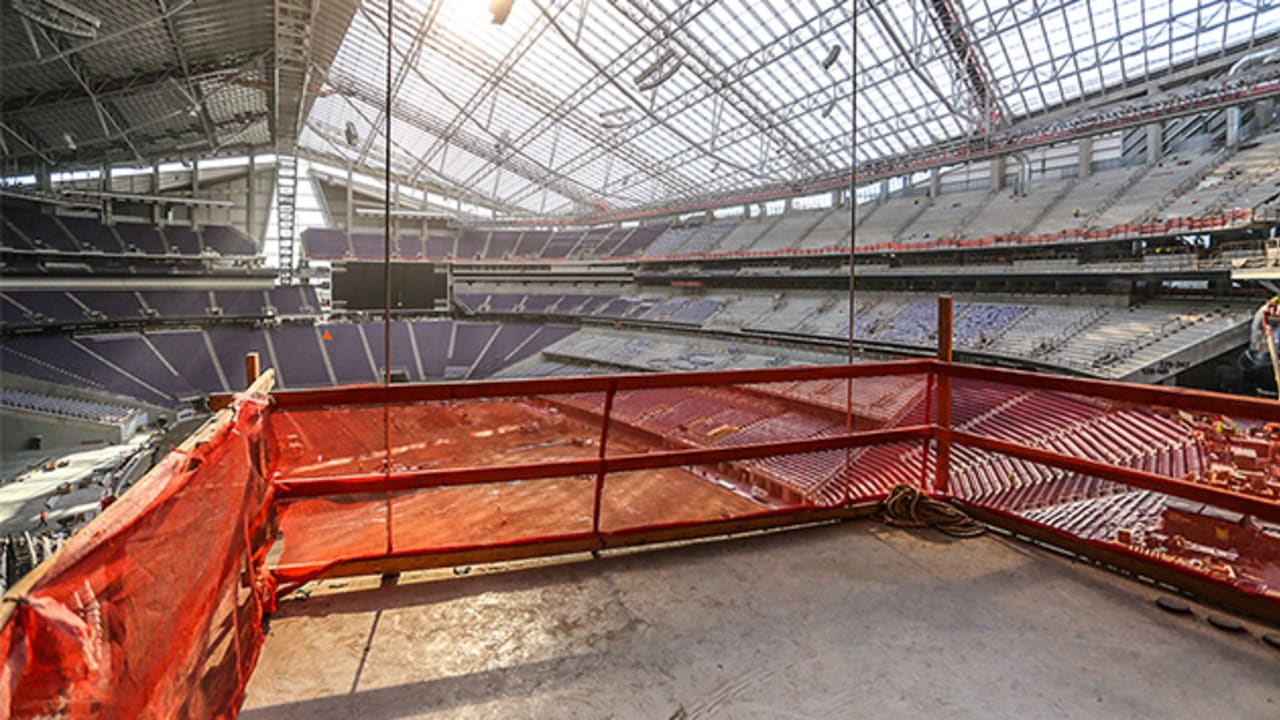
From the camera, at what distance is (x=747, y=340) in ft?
104

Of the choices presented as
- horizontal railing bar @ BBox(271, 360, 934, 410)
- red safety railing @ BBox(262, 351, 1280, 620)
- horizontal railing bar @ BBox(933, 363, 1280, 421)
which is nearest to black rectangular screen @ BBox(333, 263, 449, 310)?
red safety railing @ BBox(262, 351, 1280, 620)

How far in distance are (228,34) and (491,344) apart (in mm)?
21709

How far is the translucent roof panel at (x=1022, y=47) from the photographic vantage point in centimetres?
1761

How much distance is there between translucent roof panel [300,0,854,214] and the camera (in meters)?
21.8

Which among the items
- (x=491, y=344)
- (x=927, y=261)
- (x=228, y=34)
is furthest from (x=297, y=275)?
(x=927, y=261)

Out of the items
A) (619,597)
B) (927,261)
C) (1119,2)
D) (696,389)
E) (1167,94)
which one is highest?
(1119,2)

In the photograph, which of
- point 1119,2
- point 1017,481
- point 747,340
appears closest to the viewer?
point 1017,481

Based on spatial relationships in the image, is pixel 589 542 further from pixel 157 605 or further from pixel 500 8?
pixel 500 8

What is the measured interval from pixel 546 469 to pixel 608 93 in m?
26.9

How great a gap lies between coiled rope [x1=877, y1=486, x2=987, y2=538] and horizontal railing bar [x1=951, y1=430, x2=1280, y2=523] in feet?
1.46

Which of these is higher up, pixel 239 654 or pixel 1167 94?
pixel 1167 94

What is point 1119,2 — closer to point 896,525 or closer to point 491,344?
point 896,525

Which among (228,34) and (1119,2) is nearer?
(1119,2)

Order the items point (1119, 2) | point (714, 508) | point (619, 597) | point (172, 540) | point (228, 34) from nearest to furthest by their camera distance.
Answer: point (172, 540) → point (619, 597) → point (714, 508) → point (1119, 2) → point (228, 34)
